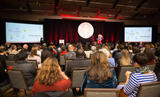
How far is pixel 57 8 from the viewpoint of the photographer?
1122 cm

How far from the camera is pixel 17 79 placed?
8.98 ft

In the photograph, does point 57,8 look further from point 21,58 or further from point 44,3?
point 21,58

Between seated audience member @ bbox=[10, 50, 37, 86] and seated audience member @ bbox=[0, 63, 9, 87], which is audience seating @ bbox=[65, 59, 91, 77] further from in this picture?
seated audience member @ bbox=[0, 63, 9, 87]

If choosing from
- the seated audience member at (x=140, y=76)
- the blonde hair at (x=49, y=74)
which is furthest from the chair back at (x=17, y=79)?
the seated audience member at (x=140, y=76)

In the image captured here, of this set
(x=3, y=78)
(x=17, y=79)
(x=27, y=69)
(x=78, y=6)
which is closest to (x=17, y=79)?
(x=17, y=79)

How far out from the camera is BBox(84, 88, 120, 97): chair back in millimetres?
1436

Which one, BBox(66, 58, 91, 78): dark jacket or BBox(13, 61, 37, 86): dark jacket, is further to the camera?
BBox(66, 58, 91, 78): dark jacket

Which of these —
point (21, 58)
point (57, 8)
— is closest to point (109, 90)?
point (21, 58)

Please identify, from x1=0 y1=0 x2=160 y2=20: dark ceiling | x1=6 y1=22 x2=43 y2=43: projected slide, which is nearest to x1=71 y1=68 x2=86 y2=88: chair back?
x1=0 y1=0 x2=160 y2=20: dark ceiling

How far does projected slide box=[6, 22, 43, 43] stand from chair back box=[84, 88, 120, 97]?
9.99 meters

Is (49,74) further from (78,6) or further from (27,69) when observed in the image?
(78,6)

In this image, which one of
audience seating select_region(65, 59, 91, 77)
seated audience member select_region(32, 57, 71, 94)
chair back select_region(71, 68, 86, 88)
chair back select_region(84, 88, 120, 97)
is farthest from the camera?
audience seating select_region(65, 59, 91, 77)

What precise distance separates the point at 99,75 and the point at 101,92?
26cm

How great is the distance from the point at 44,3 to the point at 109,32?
280 inches
